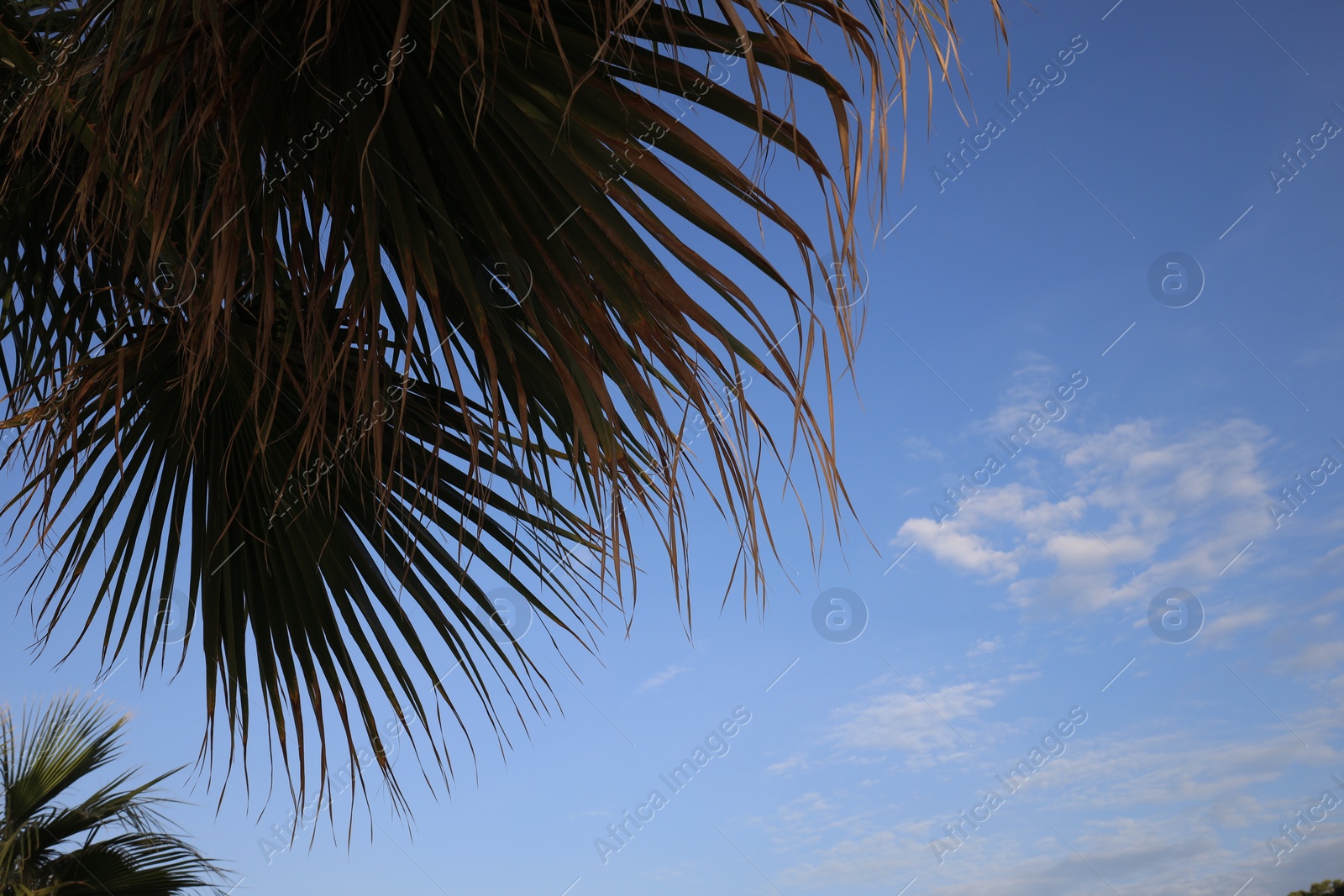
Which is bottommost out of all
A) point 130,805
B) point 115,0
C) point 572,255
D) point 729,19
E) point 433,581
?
point 130,805

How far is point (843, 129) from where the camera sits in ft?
4.27

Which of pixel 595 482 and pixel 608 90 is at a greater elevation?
pixel 608 90

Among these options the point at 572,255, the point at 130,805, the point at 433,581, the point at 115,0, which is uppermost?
the point at 115,0

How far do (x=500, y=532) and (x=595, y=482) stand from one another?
82 cm

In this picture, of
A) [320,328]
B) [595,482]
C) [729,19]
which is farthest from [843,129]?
[320,328]

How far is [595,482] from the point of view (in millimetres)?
1404

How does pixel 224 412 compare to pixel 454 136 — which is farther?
pixel 224 412

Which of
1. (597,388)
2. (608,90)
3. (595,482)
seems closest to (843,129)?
(608,90)

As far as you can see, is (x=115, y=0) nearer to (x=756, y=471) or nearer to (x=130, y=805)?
(x=756, y=471)

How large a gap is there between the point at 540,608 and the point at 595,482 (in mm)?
924

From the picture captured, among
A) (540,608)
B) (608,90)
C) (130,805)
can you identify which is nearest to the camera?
(608,90)

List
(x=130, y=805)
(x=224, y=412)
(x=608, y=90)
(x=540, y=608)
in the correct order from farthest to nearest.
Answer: (x=130, y=805)
(x=540, y=608)
(x=224, y=412)
(x=608, y=90)

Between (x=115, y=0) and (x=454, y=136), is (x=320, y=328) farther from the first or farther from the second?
(x=115, y=0)

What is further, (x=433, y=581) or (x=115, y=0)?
(x=433, y=581)
